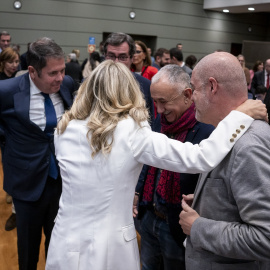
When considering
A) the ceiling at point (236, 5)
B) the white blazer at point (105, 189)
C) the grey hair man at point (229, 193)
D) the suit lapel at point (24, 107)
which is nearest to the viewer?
the grey hair man at point (229, 193)

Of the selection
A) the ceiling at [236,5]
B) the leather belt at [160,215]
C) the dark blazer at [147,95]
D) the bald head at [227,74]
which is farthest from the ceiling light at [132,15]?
the bald head at [227,74]

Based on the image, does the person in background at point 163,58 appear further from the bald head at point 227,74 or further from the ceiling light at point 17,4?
the bald head at point 227,74

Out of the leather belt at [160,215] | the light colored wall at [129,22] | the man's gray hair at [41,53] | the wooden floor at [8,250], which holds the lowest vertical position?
the wooden floor at [8,250]

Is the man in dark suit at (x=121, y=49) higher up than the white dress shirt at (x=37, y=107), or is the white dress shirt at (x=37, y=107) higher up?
the man in dark suit at (x=121, y=49)

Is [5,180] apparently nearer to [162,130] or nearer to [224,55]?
[162,130]

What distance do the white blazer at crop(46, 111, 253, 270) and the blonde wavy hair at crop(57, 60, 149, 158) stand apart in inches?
1.3

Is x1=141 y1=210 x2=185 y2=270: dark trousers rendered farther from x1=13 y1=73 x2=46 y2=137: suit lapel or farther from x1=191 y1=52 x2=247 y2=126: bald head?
x1=13 y1=73 x2=46 y2=137: suit lapel

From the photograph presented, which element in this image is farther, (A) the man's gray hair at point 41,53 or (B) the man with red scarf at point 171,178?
(A) the man's gray hair at point 41,53

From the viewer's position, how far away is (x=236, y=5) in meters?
11.9

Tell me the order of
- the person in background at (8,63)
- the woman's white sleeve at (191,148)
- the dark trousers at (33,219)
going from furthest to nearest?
1. the person in background at (8,63)
2. the dark trousers at (33,219)
3. the woman's white sleeve at (191,148)

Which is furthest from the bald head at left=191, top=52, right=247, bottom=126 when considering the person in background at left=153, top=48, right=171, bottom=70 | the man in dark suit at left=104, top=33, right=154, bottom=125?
the person in background at left=153, top=48, right=171, bottom=70

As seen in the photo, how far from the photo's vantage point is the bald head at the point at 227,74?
117 centimetres

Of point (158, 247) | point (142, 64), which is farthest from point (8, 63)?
point (158, 247)

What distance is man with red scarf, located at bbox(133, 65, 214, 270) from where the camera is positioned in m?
1.65
